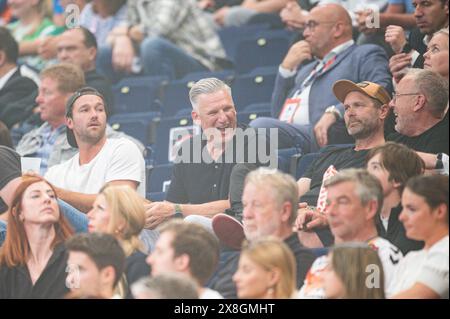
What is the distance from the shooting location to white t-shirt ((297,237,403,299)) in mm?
5441

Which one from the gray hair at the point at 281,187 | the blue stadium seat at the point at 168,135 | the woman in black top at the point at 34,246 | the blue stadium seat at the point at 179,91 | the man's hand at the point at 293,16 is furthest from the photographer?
the blue stadium seat at the point at 179,91

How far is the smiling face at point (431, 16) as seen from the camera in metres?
6.30

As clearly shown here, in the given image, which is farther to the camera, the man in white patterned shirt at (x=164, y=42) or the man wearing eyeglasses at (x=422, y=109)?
the man in white patterned shirt at (x=164, y=42)

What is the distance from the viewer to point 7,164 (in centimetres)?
660

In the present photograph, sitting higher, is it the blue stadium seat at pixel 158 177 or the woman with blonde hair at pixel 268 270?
the blue stadium seat at pixel 158 177

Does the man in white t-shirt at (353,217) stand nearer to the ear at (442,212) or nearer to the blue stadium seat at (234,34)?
the ear at (442,212)

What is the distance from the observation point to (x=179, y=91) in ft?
25.4

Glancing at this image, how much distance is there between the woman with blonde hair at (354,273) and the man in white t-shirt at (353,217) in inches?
2.1

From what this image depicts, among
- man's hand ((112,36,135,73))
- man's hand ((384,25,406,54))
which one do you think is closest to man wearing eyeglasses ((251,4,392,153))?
man's hand ((384,25,406,54))

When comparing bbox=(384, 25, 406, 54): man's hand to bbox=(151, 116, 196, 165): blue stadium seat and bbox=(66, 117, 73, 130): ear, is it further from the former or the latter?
bbox=(66, 117, 73, 130): ear

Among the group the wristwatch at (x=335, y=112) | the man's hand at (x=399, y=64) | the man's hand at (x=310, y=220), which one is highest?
the man's hand at (x=399, y=64)

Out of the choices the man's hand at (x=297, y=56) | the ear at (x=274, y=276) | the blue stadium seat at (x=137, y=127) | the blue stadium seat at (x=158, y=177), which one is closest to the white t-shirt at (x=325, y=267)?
the ear at (x=274, y=276)

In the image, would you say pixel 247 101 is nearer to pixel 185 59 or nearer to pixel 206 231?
pixel 185 59

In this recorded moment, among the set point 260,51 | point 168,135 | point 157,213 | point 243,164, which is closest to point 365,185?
point 243,164
